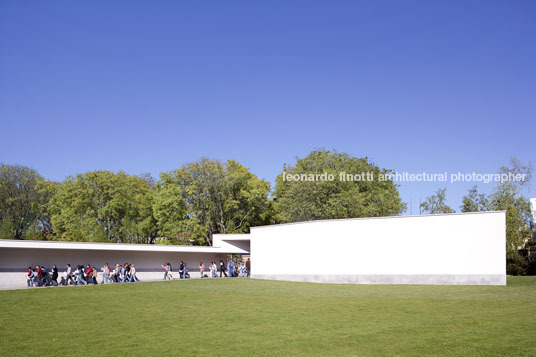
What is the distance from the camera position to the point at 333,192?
57062 mm

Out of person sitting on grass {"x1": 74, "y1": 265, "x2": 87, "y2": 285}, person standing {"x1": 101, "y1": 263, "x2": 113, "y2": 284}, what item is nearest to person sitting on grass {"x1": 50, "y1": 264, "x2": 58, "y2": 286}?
person sitting on grass {"x1": 74, "y1": 265, "x2": 87, "y2": 285}

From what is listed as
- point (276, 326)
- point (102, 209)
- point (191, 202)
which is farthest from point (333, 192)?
point (276, 326)

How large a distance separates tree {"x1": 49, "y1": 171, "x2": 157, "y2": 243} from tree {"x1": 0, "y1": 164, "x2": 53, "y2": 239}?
3.62 metres

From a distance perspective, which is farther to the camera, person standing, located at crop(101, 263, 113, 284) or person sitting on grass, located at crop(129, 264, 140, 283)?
person sitting on grass, located at crop(129, 264, 140, 283)

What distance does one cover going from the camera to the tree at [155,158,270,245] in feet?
191

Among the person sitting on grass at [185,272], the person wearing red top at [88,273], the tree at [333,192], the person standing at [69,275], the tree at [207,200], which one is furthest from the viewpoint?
the tree at [207,200]

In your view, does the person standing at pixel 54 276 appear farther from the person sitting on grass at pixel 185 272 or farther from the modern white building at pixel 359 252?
the person sitting on grass at pixel 185 272

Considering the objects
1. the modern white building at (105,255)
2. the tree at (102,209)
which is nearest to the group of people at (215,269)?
the modern white building at (105,255)

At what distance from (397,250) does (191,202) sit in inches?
1392

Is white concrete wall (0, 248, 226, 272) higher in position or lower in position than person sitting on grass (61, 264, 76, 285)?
higher

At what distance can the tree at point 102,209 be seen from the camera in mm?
60125

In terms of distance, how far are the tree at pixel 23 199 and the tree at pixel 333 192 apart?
3133cm

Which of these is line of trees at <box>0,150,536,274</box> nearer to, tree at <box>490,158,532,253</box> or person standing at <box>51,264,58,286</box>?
tree at <box>490,158,532,253</box>

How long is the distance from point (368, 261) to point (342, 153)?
1323 inches
